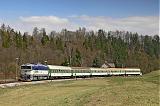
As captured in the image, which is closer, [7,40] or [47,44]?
[7,40]

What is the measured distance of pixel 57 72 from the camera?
79.8 m

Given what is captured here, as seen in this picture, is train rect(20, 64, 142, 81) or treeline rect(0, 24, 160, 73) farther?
treeline rect(0, 24, 160, 73)

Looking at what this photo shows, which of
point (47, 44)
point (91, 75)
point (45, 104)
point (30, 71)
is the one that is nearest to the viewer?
point (45, 104)

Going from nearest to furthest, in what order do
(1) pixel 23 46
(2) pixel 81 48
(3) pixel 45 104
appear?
(3) pixel 45 104 < (1) pixel 23 46 < (2) pixel 81 48

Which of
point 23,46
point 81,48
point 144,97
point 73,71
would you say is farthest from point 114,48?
point 144,97

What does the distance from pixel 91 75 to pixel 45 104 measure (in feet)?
228

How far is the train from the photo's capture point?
67062 mm

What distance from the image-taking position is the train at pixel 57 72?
67.1 meters

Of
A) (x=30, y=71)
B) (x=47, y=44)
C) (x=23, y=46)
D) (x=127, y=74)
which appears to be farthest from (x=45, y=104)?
(x=47, y=44)

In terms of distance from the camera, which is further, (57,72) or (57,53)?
(57,53)

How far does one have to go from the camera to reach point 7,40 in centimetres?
13162

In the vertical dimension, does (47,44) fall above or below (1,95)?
above

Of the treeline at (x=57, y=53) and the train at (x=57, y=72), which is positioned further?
the treeline at (x=57, y=53)

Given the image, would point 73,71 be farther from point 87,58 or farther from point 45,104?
point 87,58
